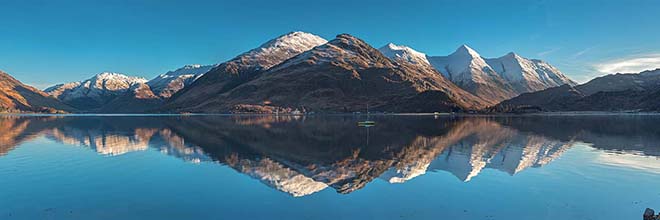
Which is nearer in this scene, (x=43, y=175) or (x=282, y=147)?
(x=43, y=175)

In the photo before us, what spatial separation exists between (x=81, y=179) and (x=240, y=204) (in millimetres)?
19186

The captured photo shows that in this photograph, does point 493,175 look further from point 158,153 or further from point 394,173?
point 158,153

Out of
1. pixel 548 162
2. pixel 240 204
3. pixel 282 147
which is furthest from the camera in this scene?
pixel 282 147

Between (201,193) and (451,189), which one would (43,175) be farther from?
(451,189)

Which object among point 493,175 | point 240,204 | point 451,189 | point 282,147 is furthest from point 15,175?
point 493,175

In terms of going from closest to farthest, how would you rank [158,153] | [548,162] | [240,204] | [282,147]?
1. [240,204]
2. [548,162]
3. [158,153]
4. [282,147]

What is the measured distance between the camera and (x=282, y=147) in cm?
6506

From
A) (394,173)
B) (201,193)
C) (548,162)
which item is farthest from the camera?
(548,162)

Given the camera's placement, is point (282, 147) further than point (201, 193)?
Yes

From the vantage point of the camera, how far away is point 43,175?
40.0m

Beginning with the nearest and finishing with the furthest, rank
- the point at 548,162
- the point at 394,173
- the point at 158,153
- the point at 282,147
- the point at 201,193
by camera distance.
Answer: the point at 201,193 → the point at 394,173 → the point at 548,162 → the point at 158,153 → the point at 282,147

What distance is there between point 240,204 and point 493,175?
24.7 metres

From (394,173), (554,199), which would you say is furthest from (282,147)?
(554,199)

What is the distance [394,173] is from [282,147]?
1100 inches
